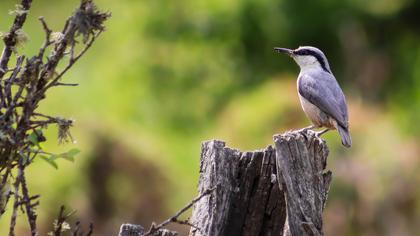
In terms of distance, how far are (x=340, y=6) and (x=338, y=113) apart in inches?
324

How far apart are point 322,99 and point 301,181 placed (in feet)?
7.67

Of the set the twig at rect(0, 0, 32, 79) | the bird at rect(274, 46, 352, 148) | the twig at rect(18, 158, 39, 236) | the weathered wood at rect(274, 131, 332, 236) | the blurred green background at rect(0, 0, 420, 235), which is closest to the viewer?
the twig at rect(18, 158, 39, 236)

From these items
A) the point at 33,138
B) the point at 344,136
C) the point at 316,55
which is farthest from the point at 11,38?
the point at 316,55

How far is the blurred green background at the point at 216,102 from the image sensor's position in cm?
998

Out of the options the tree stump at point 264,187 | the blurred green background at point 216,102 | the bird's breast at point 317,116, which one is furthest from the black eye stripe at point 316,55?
the blurred green background at point 216,102

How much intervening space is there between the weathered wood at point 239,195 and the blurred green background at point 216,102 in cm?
468

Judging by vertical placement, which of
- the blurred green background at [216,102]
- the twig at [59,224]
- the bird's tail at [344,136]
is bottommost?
the twig at [59,224]

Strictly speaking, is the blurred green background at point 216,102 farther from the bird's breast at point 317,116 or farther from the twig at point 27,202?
the twig at point 27,202

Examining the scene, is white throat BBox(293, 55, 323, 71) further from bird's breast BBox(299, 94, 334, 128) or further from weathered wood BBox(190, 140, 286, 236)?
weathered wood BBox(190, 140, 286, 236)

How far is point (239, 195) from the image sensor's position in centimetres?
396

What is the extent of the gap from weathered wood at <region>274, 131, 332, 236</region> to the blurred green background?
16.0 ft

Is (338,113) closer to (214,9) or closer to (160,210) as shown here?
(160,210)

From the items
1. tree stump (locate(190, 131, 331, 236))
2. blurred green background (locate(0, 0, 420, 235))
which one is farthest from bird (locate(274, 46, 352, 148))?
blurred green background (locate(0, 0, 420, 235))

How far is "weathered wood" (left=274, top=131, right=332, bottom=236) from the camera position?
378 cm
